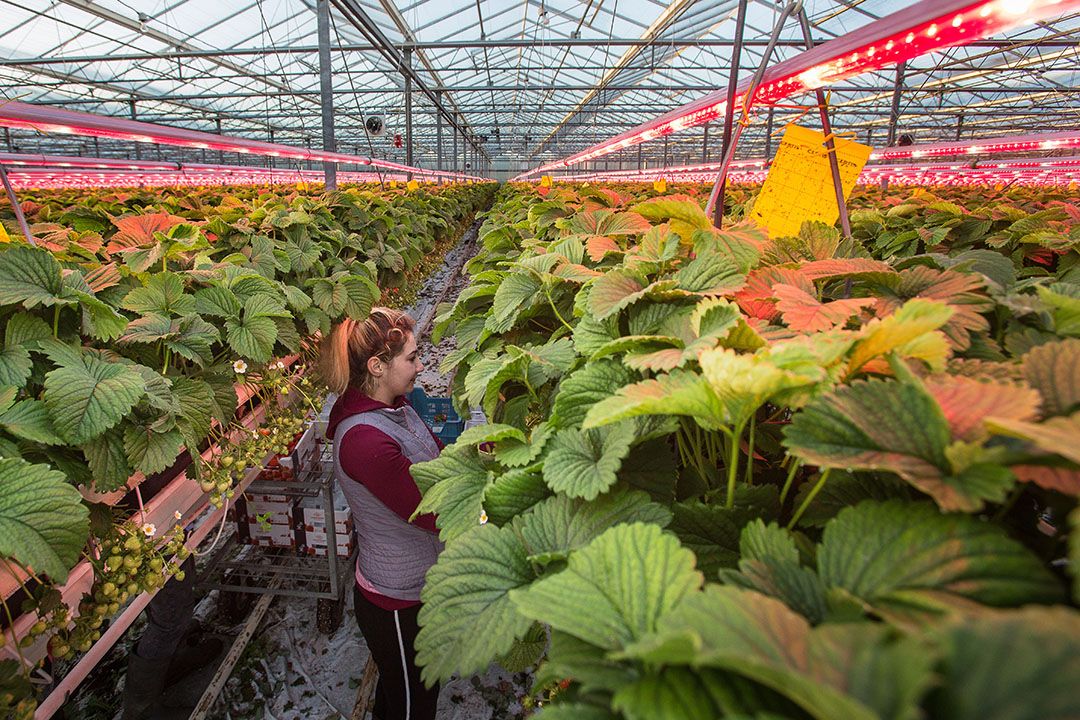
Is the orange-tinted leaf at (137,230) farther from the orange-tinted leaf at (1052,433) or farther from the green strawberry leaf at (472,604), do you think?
the orange-tinted leaf at (1052,433)

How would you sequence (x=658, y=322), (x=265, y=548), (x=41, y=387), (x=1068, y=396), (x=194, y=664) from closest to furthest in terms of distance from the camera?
(x=1068, y=396) → (x=658, y=322) → (x=41, y=387) → (x=194, y=664) → (x=265, y=548)

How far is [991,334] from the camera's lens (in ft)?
3.06

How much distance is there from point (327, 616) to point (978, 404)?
9.89ft

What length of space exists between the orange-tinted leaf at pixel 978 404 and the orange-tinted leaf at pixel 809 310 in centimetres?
23

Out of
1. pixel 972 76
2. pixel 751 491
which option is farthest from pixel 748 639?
pixel 972 76

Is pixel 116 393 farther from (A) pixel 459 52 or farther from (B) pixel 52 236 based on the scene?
(A) pixel 459 52

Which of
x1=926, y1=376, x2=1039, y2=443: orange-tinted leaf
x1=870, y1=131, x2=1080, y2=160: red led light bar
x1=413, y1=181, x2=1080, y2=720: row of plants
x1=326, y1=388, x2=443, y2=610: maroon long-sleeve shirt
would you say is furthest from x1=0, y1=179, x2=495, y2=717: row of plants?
x1=870, y1=131, x2=1080, y2=160: red led light bar

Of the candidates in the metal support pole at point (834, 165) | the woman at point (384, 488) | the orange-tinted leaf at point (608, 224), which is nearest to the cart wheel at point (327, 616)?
the woman at point (384, 488)

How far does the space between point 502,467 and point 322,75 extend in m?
6.43

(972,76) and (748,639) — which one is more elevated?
(972,76)

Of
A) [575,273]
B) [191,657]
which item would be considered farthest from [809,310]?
[191,657]

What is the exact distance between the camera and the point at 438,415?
3.78 meters

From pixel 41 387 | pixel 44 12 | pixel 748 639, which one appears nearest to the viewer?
pixel 748 639

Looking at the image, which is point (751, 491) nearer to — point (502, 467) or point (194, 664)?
point (502, 467)
